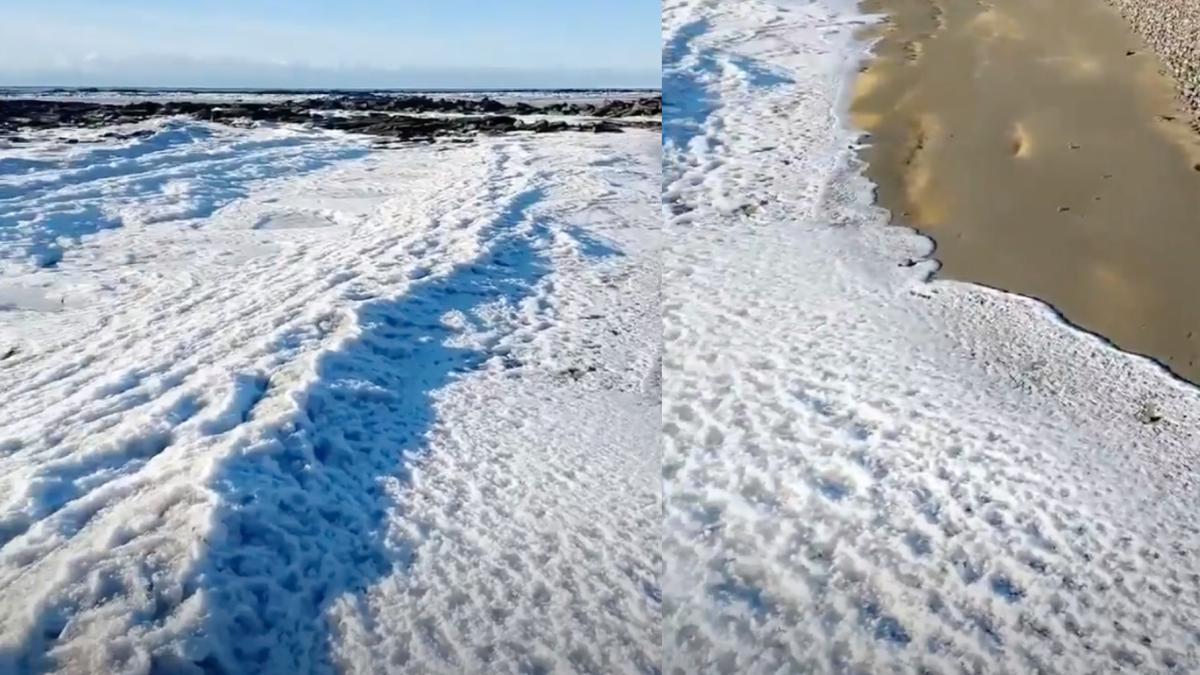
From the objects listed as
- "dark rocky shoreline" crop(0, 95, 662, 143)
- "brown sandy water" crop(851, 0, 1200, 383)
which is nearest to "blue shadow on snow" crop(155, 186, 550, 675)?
"brown sandy water" crop(851, 0, 1200, 383)

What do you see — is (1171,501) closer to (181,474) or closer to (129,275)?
(181,474)

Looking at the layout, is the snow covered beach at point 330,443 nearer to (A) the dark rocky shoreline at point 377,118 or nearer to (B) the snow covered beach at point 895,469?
(B) the snow covered beach at point 895,469

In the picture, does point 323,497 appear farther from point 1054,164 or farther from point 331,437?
point 1054,164

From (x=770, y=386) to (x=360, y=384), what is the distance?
0.64 m

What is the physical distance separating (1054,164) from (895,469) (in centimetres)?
104

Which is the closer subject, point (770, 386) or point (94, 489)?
point (94, 489)

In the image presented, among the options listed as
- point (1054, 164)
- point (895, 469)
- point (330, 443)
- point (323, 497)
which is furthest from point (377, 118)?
point (895, 469)

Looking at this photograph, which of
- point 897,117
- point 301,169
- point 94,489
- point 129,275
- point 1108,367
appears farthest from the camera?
point 301,169

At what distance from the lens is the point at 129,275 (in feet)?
6.64

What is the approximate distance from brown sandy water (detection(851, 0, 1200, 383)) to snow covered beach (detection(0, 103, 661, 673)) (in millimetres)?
582

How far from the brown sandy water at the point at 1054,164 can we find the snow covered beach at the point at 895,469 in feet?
0.26

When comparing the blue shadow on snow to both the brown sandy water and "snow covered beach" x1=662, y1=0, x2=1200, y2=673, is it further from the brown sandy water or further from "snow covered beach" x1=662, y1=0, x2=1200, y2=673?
the brown sandy water

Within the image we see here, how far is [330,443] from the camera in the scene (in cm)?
133

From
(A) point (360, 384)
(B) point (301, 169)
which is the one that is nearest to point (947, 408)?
(A) point (360, 384)
